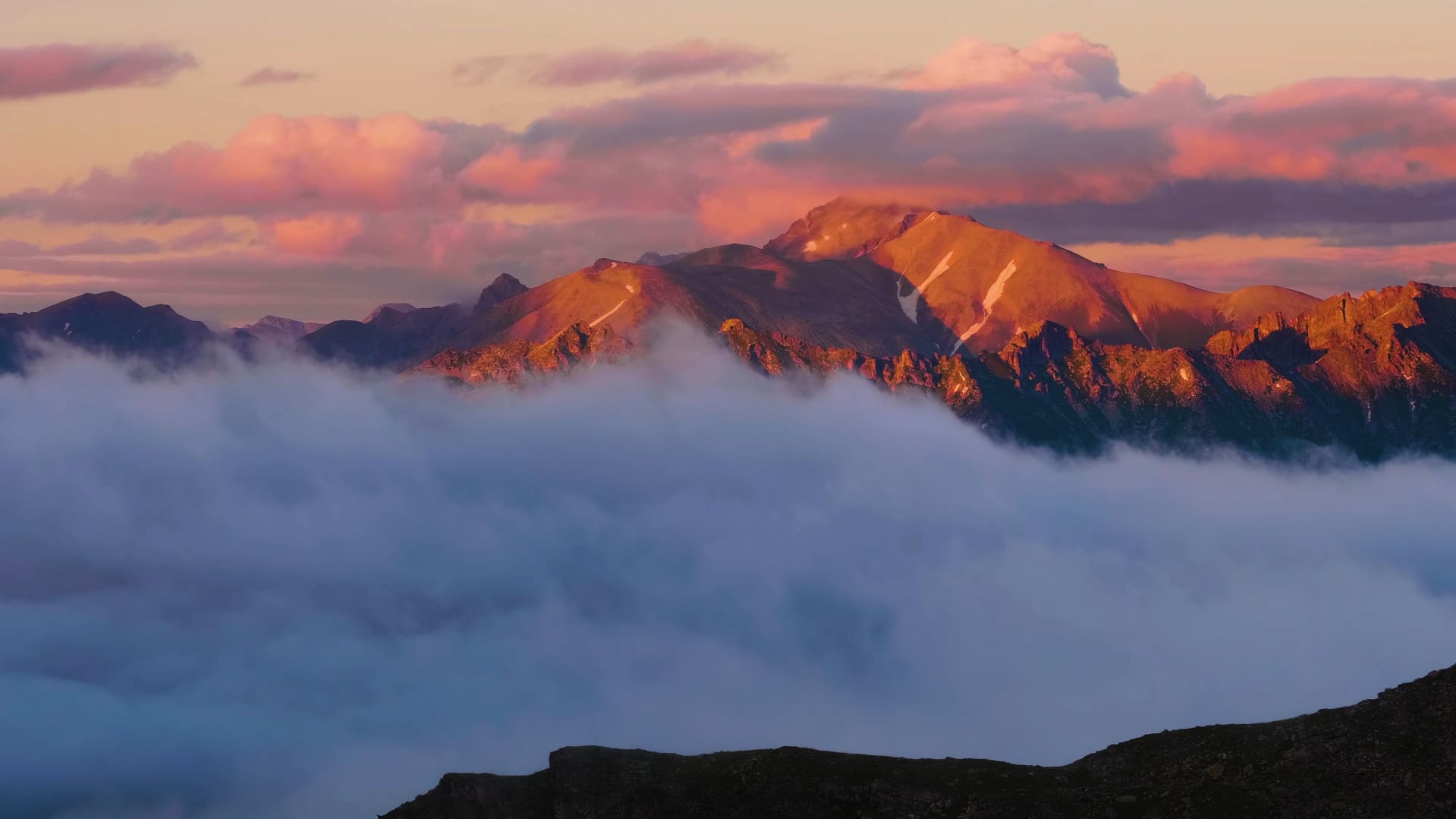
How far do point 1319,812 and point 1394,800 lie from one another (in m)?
7.85

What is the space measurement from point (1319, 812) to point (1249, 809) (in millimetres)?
7863

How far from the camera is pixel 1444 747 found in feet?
651

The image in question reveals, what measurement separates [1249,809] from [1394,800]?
15512 millimetres

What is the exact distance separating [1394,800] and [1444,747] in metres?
10.9

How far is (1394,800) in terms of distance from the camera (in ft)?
630

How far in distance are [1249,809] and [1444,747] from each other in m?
22.2

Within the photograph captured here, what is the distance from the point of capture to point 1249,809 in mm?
199875

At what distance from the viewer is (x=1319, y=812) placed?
19500 cm

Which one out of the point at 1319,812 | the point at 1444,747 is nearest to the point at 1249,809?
the point at 1319,812

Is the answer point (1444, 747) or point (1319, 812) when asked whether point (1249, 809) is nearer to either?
point (1319, 812)
